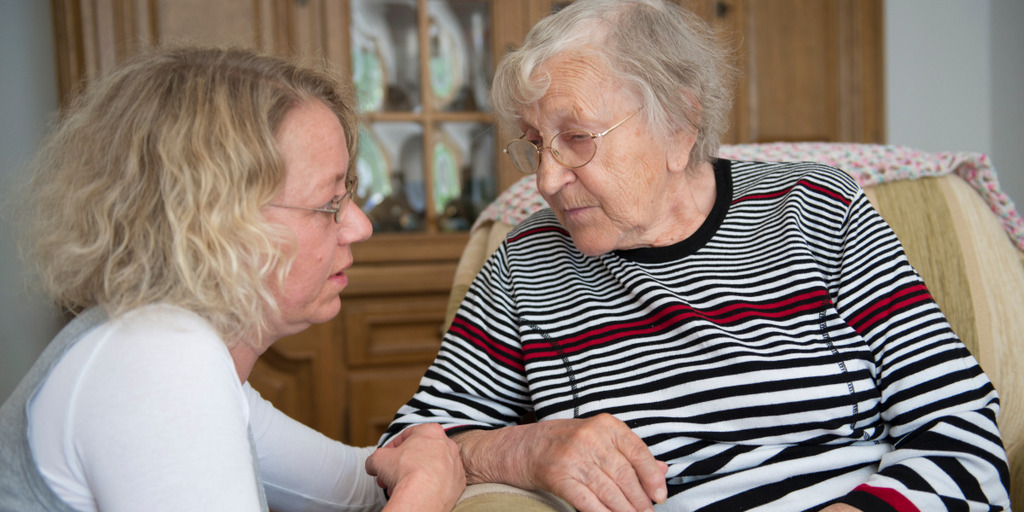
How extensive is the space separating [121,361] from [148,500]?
13 centimetres

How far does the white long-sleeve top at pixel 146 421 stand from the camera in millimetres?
674

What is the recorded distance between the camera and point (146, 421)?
2.21 feet

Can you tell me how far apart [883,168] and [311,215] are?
1.17 metres

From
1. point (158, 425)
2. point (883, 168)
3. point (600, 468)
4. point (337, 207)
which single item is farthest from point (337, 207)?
point (883, 168)

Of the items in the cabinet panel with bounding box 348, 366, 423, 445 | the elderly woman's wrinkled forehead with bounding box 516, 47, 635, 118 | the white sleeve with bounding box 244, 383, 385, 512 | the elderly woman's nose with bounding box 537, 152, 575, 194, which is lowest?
the cabinet panel with bounding box 348, 366, 423, 445

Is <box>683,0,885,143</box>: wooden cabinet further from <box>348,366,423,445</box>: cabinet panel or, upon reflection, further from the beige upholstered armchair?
<box>348,366,423,445</box>: cabinet panel

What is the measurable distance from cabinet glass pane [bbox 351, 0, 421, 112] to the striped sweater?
150cm

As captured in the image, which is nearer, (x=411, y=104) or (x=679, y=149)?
(x=679, y=149)

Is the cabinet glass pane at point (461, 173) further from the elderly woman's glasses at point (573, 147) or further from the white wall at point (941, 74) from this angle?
the white wall at point (941, 74)

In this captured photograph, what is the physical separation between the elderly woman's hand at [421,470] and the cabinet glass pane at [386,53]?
5.59 ft

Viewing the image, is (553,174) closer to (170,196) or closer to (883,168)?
(170,196)

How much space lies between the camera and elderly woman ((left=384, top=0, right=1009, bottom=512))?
0.98 m

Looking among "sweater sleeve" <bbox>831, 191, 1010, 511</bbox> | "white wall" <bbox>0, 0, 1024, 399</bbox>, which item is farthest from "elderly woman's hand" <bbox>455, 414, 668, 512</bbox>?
"white wall" <bbox>0, 0, 1024, 399</bbox>

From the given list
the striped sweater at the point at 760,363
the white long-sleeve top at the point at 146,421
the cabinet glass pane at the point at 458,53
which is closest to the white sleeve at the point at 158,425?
the white long-sleeve top at the point at 146,421
